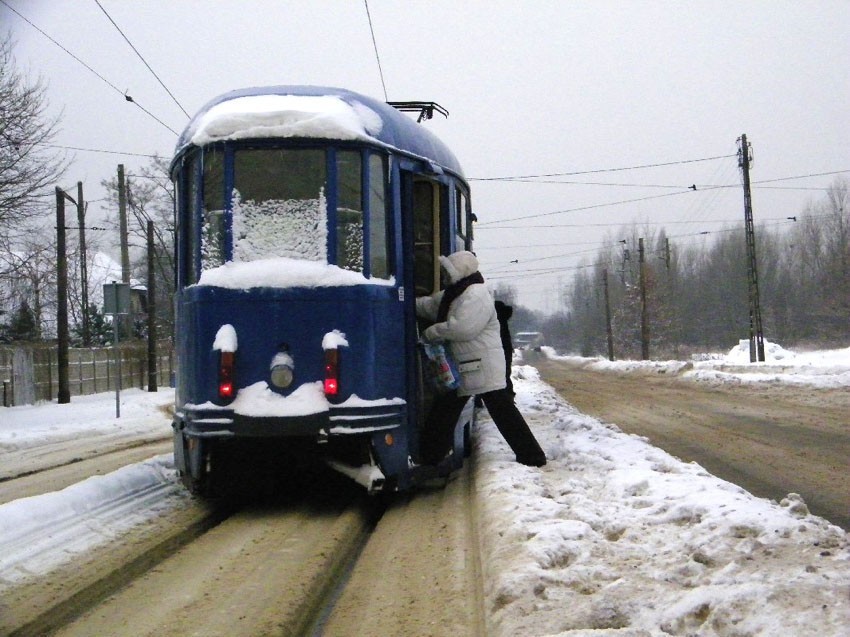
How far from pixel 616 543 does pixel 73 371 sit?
29.1 meters

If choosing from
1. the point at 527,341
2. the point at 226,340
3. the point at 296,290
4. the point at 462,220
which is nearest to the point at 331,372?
the point at 296,290

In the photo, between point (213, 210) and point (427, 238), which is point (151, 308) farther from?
point (213, 210)

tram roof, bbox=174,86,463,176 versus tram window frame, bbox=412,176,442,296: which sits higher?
tram roof, bbox=174,86,463,176

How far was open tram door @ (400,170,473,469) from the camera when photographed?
707cm

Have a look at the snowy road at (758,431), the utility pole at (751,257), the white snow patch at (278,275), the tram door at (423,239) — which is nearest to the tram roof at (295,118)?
the tram door at (423,239)

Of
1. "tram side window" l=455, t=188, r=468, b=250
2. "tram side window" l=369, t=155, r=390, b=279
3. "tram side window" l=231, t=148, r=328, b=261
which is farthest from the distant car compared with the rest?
"tram side window" l=231, t=148, r=328, b=261

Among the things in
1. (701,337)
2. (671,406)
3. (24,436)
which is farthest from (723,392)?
(701,337)

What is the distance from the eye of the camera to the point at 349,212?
6633 millimetres

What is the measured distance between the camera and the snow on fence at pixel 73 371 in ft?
84.3

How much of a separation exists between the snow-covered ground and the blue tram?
35.7 inches

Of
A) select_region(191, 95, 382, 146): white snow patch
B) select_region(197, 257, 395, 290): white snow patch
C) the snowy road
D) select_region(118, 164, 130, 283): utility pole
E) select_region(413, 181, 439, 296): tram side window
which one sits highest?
select_region(118, 164, 130, 283): utility pole

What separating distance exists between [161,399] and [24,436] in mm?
12072

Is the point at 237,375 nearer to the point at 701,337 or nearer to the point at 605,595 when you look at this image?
the point at 605,595

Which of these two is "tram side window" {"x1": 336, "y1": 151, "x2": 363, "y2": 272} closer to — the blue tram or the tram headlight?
the blue tram
